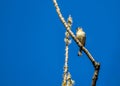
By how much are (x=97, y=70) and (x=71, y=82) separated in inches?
222

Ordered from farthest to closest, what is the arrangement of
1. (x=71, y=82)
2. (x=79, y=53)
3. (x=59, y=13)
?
1. (x=71, y=82)
2. (x=79, y=53)
3. (x=59, y=13)

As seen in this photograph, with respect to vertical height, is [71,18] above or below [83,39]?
above

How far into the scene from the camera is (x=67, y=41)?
12.7 m

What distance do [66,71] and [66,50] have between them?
83cm

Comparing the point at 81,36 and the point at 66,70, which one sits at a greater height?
the point at 66,70

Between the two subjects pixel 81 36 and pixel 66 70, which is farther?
pixel 66 70

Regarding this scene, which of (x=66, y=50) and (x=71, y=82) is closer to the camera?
(x=71, y=82)

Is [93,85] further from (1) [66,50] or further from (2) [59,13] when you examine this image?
(1) [66,50]

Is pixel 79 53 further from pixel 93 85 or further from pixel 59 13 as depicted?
pixel 93 85

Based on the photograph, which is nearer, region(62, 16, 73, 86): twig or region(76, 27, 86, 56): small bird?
region(76, 27, 86, 56): small bird

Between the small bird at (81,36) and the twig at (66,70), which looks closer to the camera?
the small bird at (81,36)

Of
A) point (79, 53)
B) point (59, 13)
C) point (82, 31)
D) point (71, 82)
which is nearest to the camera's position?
point (59, 13)

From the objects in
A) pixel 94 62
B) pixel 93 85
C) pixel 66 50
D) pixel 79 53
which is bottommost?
pixel 93 85

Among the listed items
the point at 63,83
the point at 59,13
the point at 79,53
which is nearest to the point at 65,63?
the point at 63,83
